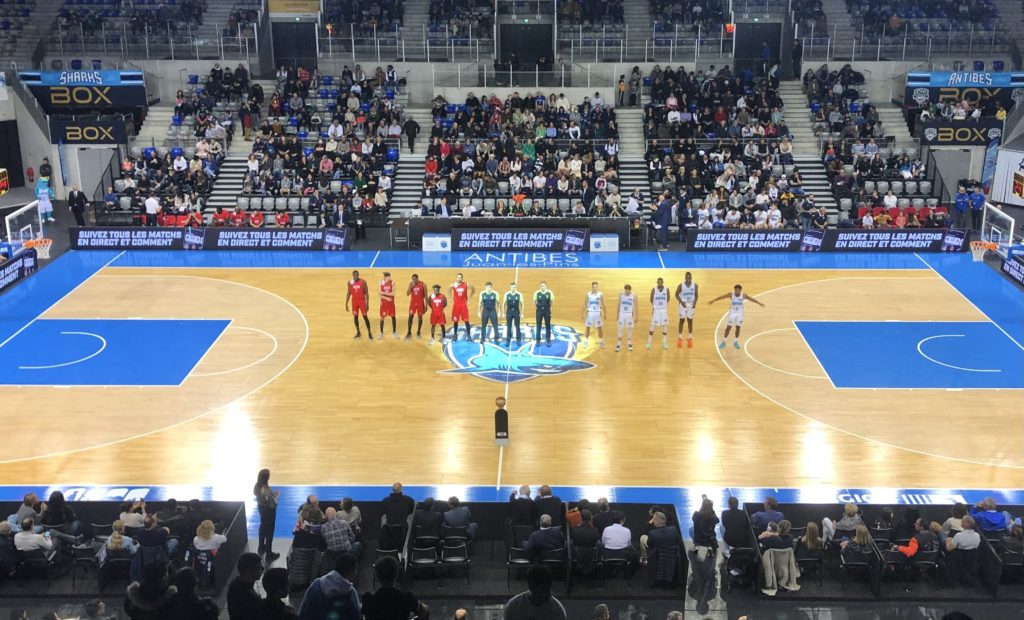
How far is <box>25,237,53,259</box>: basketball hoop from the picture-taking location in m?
30.8

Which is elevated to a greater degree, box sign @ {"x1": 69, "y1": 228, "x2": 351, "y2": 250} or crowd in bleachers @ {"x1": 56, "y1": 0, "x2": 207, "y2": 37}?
crowd in bleachers @ {"x1": 56, "y1": 0, "x2": 207, "y2": 37}

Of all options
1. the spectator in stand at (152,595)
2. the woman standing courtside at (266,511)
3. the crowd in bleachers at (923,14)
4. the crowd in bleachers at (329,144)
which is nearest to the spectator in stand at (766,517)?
the woman standing courtside at (266,511)

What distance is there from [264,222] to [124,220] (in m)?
4.85

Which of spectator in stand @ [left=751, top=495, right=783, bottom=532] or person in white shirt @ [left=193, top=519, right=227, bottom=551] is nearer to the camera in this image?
person in white shirt @ [left=193, top=519, right=227, bottom=551]

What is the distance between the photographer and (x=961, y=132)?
1489 inches

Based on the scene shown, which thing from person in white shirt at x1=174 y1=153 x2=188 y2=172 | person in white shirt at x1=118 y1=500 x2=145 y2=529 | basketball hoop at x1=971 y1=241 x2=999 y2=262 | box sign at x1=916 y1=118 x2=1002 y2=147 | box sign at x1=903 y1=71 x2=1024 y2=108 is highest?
box sign at x1=903 y1=71 x2=1024 y2=108

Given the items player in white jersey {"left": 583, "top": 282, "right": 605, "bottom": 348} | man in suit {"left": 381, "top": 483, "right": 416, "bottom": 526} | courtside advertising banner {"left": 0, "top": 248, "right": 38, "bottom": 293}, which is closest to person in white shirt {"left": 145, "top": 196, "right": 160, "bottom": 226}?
courtside advertising banner {"left": 0, "top": 248, "right": 38, "bottom": 293}

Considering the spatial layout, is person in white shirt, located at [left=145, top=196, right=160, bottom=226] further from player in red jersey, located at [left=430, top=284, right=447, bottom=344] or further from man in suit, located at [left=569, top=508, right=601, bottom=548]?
man in suit, located at [left=569, top=508, right=601, bottom=548]

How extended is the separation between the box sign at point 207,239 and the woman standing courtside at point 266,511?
1854 centimetres

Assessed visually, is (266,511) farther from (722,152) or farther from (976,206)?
(976,206)

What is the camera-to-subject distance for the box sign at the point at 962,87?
39.5 metres

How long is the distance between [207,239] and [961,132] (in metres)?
26.3

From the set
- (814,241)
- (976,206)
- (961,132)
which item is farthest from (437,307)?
(961,132)

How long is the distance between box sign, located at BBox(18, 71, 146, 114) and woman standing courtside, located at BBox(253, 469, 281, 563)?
95.4 ft
